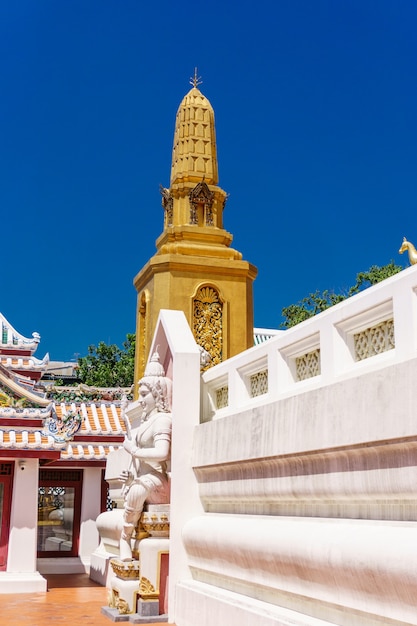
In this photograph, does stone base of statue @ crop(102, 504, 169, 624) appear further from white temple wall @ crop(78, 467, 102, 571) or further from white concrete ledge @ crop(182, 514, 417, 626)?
white temple wall @ crop(78, 467, 102, 571)

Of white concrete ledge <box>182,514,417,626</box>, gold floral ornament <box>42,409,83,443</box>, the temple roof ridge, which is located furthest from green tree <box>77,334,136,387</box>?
white concrete ledge <box>182,514,417,626</box>

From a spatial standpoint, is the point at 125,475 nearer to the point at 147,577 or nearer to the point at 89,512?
the point at 147,577

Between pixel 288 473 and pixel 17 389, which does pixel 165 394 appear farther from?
pixel 17 389

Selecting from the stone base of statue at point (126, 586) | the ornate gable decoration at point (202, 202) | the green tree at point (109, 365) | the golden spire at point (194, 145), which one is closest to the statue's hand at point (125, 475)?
the stone base of statue at point (126, 586)

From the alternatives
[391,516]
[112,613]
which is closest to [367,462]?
[391,516]

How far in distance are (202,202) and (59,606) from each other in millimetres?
8265

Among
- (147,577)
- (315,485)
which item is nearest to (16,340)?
(147,577)

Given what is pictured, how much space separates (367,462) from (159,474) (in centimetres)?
420

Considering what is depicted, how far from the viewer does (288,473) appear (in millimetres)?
5918

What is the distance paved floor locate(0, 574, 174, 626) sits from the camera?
30.0 feet

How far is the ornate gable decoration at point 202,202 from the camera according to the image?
1538 cm

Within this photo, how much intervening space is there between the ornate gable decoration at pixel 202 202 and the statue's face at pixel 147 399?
278 inches

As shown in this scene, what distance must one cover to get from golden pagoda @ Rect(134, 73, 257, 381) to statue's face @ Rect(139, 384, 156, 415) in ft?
15.6

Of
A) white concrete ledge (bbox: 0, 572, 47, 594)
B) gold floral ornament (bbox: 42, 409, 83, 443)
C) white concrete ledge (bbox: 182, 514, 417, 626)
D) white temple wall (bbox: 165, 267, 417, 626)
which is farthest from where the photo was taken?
gold floral ornament (bbox: 42, 409, 83, 443)
